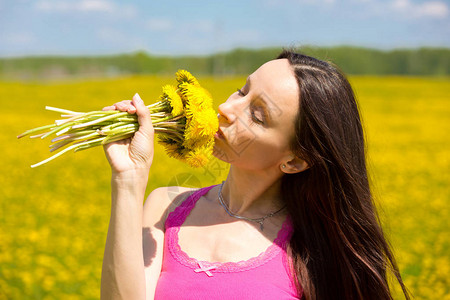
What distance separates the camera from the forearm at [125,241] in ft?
4.79

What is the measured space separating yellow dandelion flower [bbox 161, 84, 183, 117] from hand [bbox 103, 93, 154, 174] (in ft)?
0.30

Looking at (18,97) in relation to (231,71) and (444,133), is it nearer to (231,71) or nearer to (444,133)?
(444,133)

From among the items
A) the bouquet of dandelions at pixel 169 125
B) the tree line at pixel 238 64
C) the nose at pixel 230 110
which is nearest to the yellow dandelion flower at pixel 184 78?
the bouquet of dandelions at pixel 169 125

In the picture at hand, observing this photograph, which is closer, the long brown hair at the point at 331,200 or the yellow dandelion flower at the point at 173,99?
the yellow dandelion flower at the point at 173,99

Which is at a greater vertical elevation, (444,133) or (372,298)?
(372,298)

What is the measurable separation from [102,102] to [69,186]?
1085cm

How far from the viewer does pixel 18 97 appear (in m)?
19.1

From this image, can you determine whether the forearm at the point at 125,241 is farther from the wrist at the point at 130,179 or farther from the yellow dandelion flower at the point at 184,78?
the yellow dandelion flower at the point at 184,78

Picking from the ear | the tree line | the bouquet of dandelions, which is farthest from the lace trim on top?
the tree line

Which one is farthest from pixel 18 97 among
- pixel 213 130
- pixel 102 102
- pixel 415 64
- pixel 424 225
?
pixel 415 64

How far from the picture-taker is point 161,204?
Answer: 1902 millimetres

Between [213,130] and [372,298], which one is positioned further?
[372,298]

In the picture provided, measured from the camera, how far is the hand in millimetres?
1452

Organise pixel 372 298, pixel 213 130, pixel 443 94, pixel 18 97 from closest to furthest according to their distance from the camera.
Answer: pixel 213 130 → pixel 372 298 → pixel 18 97 → pixel 443 94
